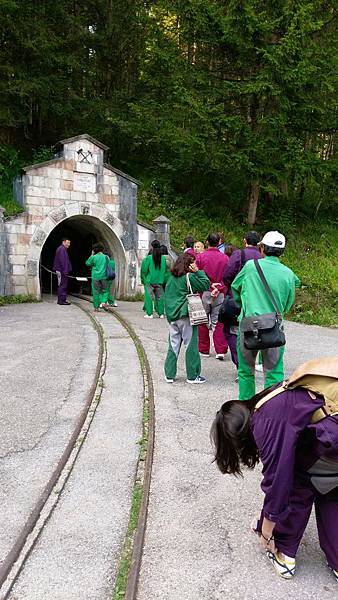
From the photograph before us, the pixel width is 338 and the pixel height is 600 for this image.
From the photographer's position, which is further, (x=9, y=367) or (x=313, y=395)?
(x=9, y=367)

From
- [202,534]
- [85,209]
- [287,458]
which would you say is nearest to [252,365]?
[202,534]

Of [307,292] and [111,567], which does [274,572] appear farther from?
[307,292]

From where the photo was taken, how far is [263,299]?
4363 mm

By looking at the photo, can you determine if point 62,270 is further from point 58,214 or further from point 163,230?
point 163,230

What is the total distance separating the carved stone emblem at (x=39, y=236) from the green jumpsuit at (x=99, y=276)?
2.43 metres

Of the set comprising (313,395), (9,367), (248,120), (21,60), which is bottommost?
(9,367)

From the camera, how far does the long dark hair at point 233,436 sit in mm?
2504

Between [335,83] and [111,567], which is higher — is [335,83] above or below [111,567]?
above

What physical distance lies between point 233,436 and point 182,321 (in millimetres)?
3477

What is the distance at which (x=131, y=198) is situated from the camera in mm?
14578

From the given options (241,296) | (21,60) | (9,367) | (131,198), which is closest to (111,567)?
(241,296)

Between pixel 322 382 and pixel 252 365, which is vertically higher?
pixel 322 382

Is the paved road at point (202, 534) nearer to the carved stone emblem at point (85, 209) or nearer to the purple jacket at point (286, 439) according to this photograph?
the purple jacket at point (286, 439)

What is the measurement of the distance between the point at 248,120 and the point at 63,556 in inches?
645
